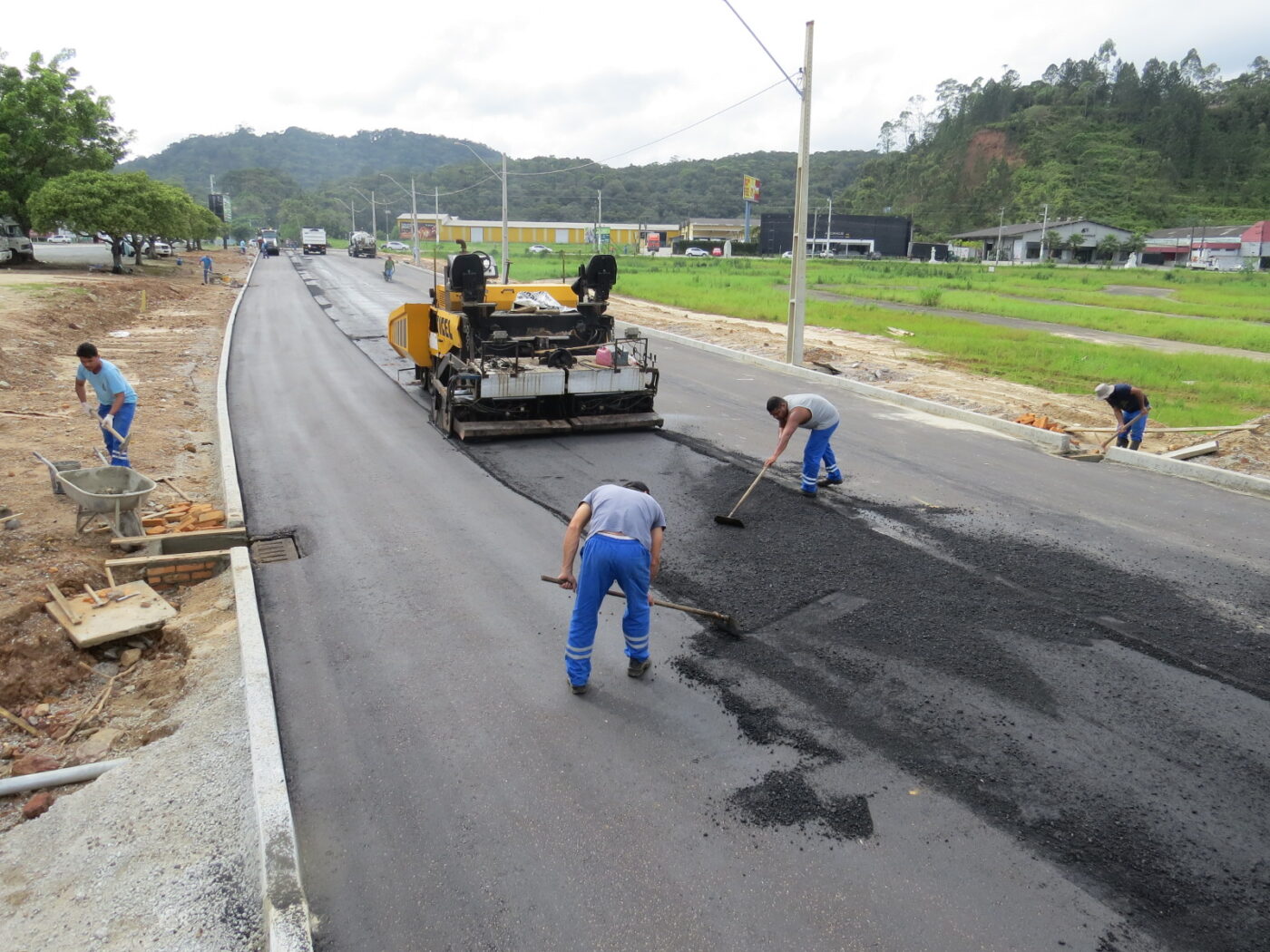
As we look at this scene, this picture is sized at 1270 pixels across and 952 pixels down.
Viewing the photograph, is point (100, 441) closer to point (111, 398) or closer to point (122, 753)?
point (111, 398)

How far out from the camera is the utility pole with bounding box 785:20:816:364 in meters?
17.4

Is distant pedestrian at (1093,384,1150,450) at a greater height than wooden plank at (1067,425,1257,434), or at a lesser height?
greater

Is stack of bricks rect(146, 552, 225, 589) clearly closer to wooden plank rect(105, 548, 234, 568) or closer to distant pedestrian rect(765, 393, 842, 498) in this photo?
wooden plank rect(105, 548, 234, 568)

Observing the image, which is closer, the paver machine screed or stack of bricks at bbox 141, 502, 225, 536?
stack of bricks at bbox 141, 502, 225, 536

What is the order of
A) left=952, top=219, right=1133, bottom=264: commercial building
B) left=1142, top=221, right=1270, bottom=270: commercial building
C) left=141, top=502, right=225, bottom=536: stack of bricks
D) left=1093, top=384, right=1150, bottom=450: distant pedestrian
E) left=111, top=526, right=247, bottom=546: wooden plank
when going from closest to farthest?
1. left=111, top=526, right=247, bottom=546: wooden plank
2. left=141, top=502, right=225, bottom=536: stack of bricks
3. left=1093, top=384, right=1150, bottom=450: distant pedestrian
4. left=1142, top=221, right=1270, bottom=270: commercial building
5. left=952, top=219, right=1133, bottom=264: commercial building

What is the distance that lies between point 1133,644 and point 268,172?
16423cm

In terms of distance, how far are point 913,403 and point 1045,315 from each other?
20.0 metres

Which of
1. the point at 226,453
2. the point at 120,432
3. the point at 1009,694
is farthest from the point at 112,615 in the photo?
the point at 1009,694

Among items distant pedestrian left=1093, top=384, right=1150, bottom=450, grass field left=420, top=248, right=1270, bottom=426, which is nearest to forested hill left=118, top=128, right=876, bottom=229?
grass field left=420, top=248, right=1270, bottom=426

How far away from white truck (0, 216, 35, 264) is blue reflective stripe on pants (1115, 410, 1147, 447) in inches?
1695

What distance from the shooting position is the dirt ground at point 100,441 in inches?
212

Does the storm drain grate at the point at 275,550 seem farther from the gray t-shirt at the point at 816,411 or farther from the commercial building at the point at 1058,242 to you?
the commercial building at the point at 1058,242

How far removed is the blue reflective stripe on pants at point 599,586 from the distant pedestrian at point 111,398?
601 centimetres

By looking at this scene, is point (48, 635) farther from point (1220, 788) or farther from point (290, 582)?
point (1220, 788)
